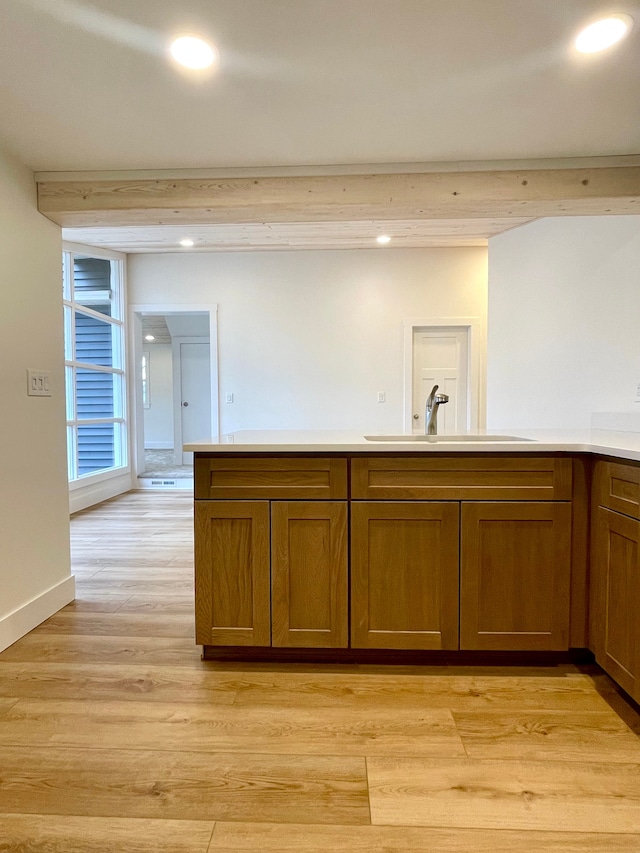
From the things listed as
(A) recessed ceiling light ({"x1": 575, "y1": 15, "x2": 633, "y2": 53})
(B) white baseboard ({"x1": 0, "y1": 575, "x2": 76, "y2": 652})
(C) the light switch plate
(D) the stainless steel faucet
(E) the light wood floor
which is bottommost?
(E) the light wood floor

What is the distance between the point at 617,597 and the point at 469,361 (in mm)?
3930

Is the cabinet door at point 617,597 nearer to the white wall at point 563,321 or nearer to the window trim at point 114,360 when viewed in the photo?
the white wall at point 563,321

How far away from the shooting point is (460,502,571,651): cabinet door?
192cm

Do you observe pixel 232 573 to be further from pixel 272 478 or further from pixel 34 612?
pixel 34 612

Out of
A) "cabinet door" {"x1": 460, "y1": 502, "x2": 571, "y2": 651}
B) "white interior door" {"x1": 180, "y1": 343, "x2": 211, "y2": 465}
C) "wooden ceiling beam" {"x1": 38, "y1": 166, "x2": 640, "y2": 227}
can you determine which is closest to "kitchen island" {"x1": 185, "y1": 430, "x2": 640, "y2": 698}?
"cabinet door" {"x1": 460, "y1": 502, "x2": 571, "y2": 651}

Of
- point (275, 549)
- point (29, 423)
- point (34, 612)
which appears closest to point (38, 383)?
point (29, 423)

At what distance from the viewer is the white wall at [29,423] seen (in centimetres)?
219

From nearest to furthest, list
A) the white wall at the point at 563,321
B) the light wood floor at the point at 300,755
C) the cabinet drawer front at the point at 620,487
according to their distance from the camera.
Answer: the light wood floor at the point at 300,755
the cabinet drawer front at the point at 620,487
the white wall at the point at 563,321

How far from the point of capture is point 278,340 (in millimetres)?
5426

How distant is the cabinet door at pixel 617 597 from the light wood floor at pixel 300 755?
148 mm

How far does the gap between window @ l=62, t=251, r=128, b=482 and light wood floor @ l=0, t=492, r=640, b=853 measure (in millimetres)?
3128

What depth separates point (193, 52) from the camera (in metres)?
1.63

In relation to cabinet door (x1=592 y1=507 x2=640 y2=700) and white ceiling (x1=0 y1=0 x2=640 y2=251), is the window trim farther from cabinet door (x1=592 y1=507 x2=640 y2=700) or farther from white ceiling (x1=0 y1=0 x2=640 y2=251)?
cabinet door (x1=592 y1=507 x2=640 y2=700)

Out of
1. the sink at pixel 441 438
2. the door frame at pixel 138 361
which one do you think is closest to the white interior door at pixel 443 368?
the door frame at pixel 138 361
